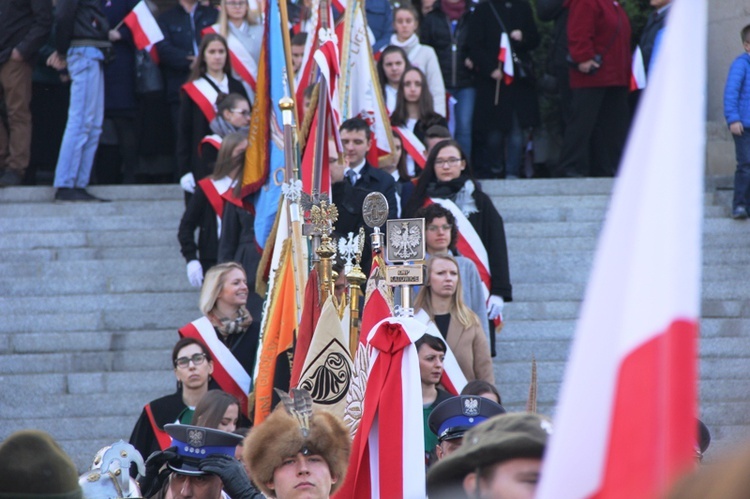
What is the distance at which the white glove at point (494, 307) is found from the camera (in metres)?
9.97

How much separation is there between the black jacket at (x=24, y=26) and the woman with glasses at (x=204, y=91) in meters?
1.50

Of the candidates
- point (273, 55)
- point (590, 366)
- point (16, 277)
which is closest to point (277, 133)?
point (273, 55)

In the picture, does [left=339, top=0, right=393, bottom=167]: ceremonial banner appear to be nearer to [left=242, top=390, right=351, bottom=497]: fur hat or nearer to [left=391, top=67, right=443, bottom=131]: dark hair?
[left=391, top=67, right=443, bottom=131]: dark hair

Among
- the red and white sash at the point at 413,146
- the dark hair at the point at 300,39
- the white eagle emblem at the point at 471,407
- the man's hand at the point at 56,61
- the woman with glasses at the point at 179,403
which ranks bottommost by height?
the woman with glasses at the point at 179,403

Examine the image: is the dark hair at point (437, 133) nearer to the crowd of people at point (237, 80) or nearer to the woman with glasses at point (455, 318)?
the crowd of people at point (237, 80)

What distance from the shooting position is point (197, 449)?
21.0 feet

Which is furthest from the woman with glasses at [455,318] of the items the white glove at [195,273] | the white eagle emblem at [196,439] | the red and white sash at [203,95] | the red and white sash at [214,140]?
the red and white sash at [203,95]

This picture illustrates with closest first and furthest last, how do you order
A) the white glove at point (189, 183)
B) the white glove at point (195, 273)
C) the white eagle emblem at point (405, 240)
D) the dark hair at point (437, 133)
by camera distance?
the white eagle emblem at point (405, 240) < the white glove at point (195, 273) < the dark hair at point (437, 133) < the white glove at point (189, 183)

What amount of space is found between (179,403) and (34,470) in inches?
189

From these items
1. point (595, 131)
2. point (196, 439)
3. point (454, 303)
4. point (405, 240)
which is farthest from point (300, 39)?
point (196, 439)

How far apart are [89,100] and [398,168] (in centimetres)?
289

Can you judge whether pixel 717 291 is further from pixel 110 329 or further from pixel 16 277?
pixel 16 277

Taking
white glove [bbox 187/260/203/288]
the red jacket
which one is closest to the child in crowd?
the red jacket

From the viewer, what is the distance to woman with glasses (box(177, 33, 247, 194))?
11938 millimetres
